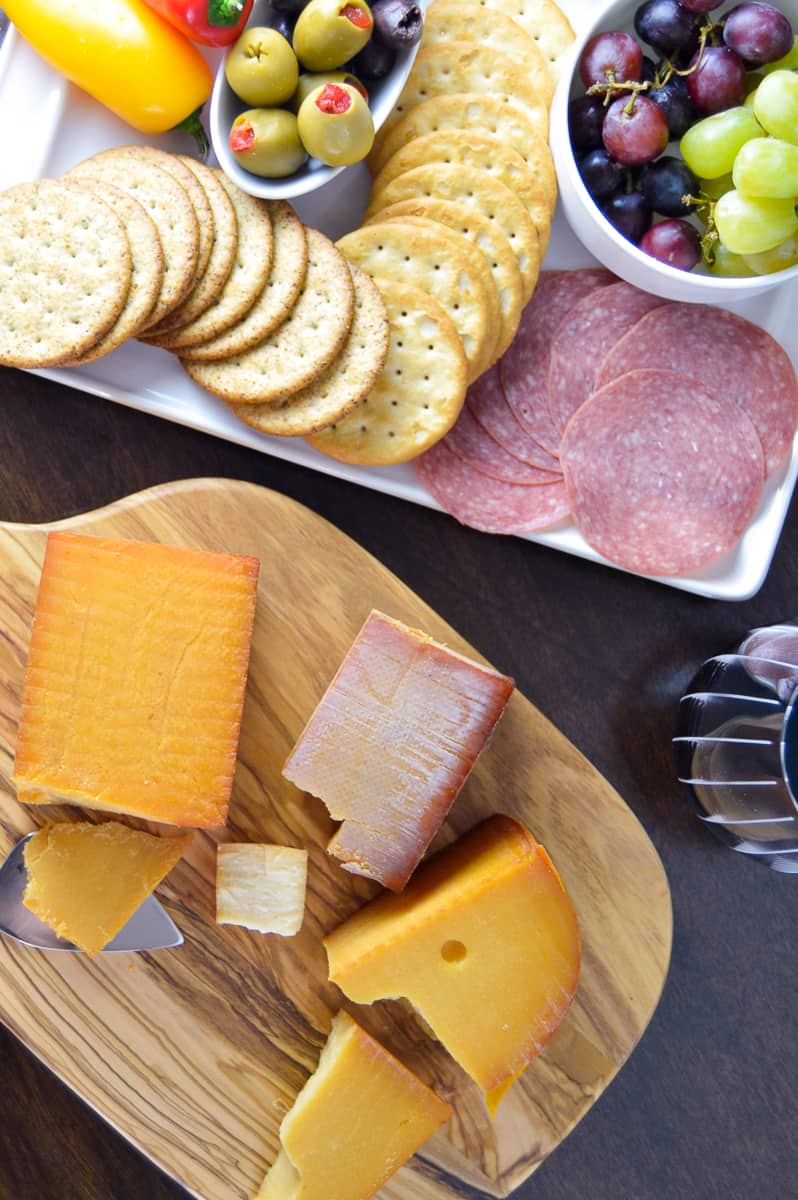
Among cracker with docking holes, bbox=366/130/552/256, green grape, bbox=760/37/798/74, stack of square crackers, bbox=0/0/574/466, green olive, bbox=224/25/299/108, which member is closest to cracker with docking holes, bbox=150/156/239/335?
stack of square crackers, bbox=0/0/574/466

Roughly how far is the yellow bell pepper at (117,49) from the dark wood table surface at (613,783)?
0.38 metres

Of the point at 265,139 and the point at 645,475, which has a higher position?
the point at 265,139

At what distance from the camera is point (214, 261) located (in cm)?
115

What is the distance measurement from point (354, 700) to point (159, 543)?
0.32 meters

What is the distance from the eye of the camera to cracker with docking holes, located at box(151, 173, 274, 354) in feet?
3.78

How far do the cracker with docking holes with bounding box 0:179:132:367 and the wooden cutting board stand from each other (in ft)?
0.69

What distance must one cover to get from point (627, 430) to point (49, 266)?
723mm

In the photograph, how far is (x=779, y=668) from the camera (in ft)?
4.08

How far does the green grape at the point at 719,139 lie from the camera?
1.08 metres

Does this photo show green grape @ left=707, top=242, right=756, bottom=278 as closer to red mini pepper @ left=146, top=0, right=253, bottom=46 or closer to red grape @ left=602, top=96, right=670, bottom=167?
red grape @ left=602, top=96, right=670, bottom=167

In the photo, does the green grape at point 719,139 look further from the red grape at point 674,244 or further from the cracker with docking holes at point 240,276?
the cracker with docking holes at point 240,276

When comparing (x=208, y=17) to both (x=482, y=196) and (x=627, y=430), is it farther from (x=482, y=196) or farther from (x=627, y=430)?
(x=627, y=430)

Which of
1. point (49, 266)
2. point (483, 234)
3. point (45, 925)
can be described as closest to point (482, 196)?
point (483, 234)

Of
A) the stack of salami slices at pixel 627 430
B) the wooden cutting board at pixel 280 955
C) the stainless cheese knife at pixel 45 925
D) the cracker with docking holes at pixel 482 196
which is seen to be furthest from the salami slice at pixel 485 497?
the stainless cheese knife at pixel 45 925
